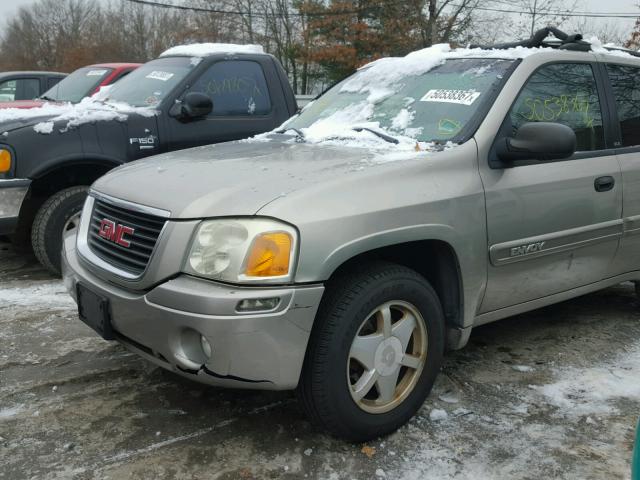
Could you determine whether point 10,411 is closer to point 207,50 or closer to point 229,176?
point 229,176

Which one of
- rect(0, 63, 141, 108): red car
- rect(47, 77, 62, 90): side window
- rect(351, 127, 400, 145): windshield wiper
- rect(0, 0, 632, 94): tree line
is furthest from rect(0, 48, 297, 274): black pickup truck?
rect(0, 0, 632, 94): tree line

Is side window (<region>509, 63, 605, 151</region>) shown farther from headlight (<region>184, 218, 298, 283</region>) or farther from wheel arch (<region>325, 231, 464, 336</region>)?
headlight (<region>184, 218, 298, 283</region>)

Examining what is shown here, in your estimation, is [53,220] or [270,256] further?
[53,220]

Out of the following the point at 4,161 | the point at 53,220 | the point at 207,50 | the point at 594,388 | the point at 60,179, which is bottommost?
the point at 594,388

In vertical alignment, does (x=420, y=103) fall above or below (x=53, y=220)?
above

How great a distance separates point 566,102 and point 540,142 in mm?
782

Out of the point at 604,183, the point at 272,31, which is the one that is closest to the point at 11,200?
the point at 604,183

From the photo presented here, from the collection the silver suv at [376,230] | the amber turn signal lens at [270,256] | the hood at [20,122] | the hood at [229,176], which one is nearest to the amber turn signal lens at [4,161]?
the hood at [20,122]

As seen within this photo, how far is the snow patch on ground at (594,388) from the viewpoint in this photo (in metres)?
3.08

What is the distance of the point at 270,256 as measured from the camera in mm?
2285

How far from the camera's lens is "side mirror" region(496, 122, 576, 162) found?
2842mm

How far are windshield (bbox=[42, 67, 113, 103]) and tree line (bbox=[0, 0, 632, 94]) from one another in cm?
2143

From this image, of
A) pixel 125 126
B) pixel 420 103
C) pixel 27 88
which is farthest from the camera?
pixel 27 88

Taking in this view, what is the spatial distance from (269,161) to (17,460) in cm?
168
